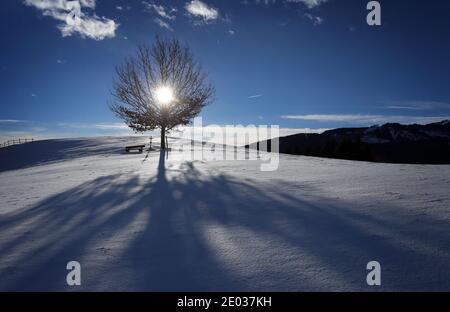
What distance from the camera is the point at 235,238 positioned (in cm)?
377

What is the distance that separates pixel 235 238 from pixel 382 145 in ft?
400

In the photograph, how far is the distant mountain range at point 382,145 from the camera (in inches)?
2248

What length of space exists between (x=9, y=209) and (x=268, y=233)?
5.61 metres

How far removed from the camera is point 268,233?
3.89 m

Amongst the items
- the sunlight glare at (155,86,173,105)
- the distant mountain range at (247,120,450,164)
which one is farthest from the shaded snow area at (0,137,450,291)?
the distant mountain range at (247,120,450,164)

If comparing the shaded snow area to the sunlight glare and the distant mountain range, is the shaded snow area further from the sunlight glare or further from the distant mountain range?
the distant mountain range

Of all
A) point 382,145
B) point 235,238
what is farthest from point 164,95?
point 382,145

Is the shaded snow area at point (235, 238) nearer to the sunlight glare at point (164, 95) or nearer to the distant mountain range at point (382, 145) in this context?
the sunlight glare at point (164, 95)

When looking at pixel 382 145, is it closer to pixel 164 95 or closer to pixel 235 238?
pixel 164 95

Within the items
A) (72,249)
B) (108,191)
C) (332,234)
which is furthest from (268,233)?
(108,191)

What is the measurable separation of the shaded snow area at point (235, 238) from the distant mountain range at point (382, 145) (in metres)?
21.3

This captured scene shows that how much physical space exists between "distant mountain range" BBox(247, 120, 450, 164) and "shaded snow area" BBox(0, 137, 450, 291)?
21.3 meters
